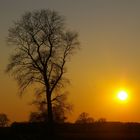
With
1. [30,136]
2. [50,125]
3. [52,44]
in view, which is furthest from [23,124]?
[52,44]

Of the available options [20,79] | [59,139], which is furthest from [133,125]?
[20,79]

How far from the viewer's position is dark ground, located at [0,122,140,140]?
132 ft

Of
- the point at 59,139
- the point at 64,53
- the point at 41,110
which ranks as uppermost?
the point at 64,53

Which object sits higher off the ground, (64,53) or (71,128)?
(64,53)

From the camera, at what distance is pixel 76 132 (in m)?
46.5

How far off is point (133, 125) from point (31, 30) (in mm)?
14120

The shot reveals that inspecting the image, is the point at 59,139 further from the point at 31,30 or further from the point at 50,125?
the point at 31,30

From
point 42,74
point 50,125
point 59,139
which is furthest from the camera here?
point 42,74

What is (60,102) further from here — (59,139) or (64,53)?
(59,139)

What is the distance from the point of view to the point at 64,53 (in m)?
55.1

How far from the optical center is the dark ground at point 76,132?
40.3 metres

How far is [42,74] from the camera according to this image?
5378 centimetres

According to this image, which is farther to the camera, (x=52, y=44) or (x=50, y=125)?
(x=52, y=44)

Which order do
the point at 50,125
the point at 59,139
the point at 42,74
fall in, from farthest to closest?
the point at 42,74 → the point at 50,125 → the point at 59,139
